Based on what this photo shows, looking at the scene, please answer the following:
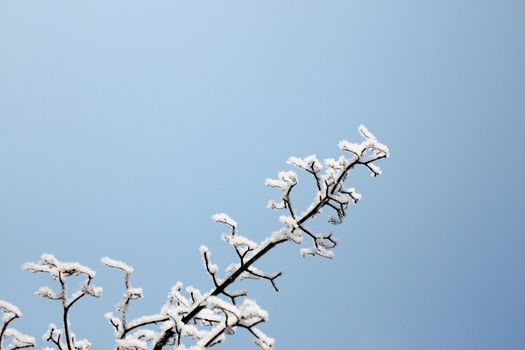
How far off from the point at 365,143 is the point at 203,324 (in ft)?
8.91

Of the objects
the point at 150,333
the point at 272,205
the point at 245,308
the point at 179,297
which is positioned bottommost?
the point at 245,308

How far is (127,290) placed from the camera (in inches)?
158

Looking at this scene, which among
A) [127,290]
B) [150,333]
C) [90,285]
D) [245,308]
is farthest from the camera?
[150,333]

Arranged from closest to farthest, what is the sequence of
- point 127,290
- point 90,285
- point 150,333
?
point 90,285
point 127,290
point 150,333

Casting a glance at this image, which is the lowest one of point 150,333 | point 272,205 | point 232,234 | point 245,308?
point 245,308

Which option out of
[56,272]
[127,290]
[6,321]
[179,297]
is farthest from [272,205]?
[6,321]

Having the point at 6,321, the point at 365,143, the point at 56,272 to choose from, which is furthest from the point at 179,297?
the point at 365,143

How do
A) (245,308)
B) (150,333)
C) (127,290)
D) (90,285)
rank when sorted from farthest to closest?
(150,333)
(127,290)
(90,285)
(245,308)

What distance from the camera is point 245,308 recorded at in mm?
2996

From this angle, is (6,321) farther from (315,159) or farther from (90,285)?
(315,159)

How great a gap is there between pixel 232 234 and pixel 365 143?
167 cm

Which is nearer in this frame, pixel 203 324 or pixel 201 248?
pixel 201 248

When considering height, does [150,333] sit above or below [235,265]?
below

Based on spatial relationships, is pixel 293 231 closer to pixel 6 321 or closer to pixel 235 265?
pixel 235 265
